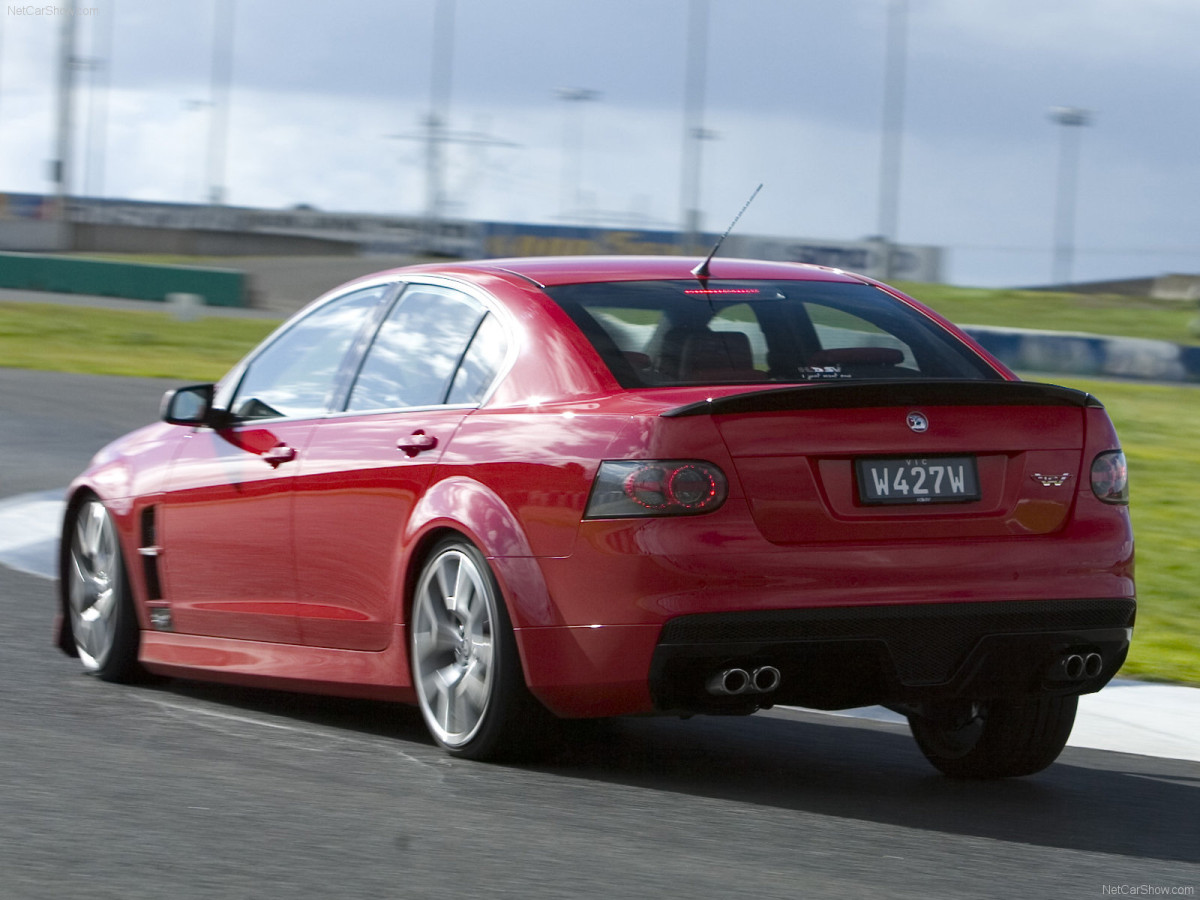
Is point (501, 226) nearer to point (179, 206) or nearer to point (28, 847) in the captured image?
point (179, 206)

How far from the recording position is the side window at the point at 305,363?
21.2ft

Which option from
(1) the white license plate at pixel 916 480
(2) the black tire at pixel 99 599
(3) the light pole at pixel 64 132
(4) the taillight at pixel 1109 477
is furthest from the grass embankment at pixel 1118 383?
(3) the light pole at pixel 64 132

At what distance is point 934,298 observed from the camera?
46.6 metres

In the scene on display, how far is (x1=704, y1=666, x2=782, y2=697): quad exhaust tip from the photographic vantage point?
5.04m

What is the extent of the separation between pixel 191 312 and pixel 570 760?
34064 mm

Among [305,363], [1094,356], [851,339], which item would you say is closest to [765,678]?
[851,339]

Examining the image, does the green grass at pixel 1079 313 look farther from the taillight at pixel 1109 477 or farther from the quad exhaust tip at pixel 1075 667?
the quad exhaust tip at pixel 1075 667

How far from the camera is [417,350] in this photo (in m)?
6.12

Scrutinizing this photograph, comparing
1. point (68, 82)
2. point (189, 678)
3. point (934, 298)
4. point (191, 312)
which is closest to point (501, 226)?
point (68, 82)

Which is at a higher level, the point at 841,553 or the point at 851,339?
the point at 851,339

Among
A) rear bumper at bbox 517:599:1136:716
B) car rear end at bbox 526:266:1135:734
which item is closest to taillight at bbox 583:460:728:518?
car rear end at bbox 526:266:1135:734

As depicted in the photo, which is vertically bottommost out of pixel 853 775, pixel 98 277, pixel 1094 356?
pixel 853 775

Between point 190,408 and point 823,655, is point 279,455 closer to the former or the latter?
point 190,408

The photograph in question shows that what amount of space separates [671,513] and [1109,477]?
135 centimetres
